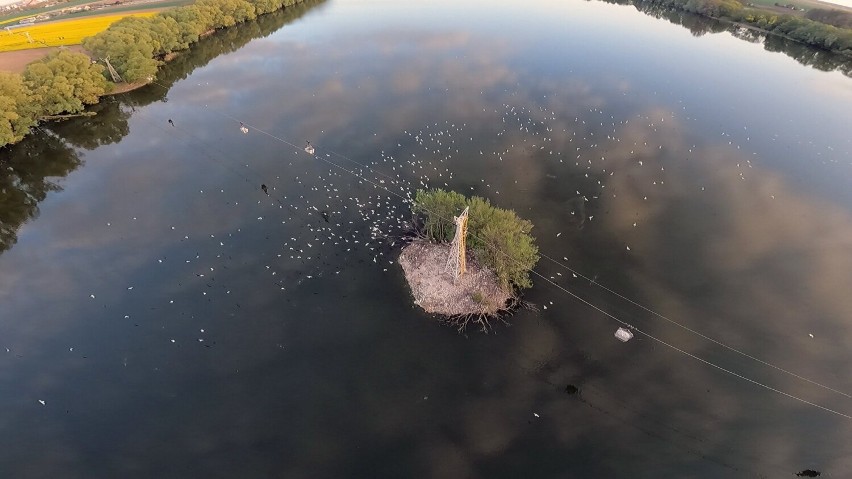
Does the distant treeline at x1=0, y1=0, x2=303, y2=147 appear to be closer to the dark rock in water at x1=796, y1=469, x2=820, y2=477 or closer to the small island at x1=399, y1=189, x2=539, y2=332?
the small island at x1=399, y1=189, x2=539, y2=332

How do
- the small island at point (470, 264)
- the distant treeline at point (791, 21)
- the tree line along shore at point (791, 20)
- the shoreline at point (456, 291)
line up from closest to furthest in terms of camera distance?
the shoreline at point (456, 291), the small island at point (470, 264), the distant treeline at point (791, 21), the tree line along shore at point (791, 20)

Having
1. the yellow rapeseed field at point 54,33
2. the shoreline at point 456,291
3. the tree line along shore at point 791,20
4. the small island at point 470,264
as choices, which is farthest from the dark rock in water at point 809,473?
the yellow rapeseed field at point 54,33

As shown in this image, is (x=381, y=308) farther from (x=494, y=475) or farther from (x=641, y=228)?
(x=641, y=228)

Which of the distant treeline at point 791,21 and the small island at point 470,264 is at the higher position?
the distant treeline at point 791,21

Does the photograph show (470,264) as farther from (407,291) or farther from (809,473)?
(809,473)

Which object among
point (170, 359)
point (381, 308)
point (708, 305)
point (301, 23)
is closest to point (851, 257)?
point (708, 305)

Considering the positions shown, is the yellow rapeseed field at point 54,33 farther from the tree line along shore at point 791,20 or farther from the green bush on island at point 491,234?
the tree line along shore at point 791,20

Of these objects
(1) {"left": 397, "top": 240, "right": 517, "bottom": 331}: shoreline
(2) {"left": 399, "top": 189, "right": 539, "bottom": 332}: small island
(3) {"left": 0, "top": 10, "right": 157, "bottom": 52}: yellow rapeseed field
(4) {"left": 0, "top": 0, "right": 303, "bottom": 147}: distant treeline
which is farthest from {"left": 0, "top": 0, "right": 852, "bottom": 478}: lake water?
(3) {"left": 0, "top": 10, "right": 157, "bottom": 52}: yellow rapeseed field
